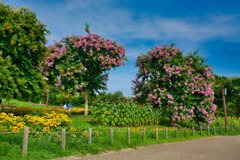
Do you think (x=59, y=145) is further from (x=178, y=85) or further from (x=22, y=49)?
(x=178, y=85)

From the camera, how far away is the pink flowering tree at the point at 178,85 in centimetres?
3086

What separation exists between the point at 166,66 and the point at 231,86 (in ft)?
124

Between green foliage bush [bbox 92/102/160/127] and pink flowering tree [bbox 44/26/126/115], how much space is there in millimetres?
6963

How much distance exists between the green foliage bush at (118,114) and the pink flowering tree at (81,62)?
22.8ft

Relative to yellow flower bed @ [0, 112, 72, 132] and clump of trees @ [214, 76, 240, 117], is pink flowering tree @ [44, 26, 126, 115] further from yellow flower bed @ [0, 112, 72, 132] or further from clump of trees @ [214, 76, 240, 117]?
clump of trees @ [214, 76, 240, 117]

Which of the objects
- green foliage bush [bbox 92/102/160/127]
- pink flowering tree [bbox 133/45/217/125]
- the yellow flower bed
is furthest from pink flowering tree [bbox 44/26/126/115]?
the yellow flower bed

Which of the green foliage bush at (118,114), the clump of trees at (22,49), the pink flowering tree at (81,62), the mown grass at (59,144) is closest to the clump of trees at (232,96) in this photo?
the pink flowering tree at (81,62)

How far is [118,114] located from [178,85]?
852 centimetres

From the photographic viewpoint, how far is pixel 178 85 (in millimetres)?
30969

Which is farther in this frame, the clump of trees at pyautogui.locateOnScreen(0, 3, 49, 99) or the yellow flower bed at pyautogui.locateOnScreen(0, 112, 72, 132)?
the clump of trees at pyautogui.locateOnScreen(0, 3, 49, 99)

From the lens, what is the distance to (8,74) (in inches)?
800

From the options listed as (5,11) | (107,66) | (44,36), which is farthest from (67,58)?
(5,11)

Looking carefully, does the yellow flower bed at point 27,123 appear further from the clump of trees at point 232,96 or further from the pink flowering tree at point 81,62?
the clump of trees at point 232,96

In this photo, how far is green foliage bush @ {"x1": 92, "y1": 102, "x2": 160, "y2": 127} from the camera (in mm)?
24391
